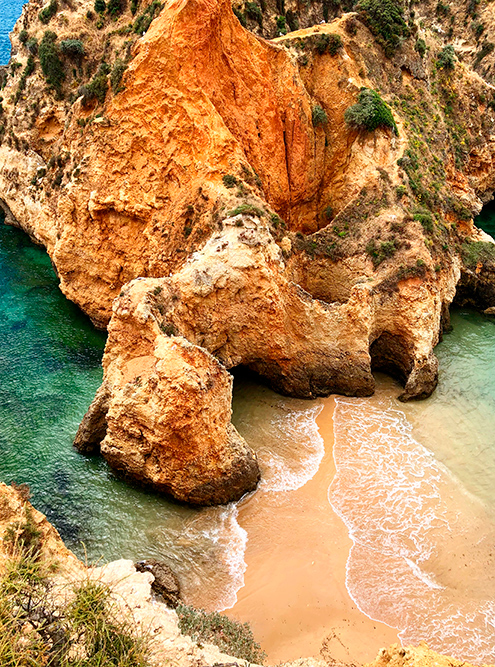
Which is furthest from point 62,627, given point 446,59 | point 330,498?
point 446,59

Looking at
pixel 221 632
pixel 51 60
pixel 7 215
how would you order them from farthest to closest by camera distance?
pixel 7 215
pixel 51 60
pixel 221 632

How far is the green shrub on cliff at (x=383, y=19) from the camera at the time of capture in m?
23.8

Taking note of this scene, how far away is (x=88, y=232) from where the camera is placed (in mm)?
22203

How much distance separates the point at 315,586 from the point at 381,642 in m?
1.94

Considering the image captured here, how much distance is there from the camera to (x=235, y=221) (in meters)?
17.7

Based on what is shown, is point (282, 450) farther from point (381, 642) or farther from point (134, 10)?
point (134, 10)

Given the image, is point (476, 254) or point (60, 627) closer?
point (60, 627)

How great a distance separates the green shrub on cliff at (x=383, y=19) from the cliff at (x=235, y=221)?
0.39ft

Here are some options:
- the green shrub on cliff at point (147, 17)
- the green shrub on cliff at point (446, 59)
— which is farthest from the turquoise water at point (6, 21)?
the green shrub on cliff at point (446, 59)

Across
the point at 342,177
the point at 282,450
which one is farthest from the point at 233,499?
the point at 342,177

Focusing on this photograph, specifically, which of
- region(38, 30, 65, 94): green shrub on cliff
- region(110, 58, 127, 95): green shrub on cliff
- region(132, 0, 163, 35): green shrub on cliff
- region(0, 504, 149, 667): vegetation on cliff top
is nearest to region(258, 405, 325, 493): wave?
region(0, 504, 149, 667): vegetation on cliff top

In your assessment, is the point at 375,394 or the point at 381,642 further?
the point at 375,394

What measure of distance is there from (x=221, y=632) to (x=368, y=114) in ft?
65.9

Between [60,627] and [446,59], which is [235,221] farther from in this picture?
[446,59]
